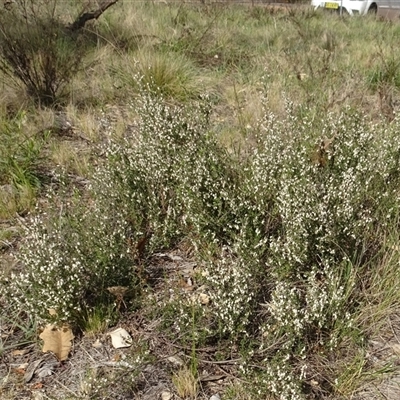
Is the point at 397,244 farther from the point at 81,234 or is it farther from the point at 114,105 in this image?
the point at 114,105

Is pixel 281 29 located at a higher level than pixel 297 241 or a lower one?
higher

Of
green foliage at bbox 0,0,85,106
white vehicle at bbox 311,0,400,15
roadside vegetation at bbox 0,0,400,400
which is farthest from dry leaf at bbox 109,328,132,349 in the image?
white vehicle at bbox 311,0,400,15

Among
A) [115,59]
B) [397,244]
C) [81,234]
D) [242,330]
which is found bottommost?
[242,330]

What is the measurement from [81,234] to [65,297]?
1.36 feet

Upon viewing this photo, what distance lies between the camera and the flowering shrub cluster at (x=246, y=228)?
1958 mm

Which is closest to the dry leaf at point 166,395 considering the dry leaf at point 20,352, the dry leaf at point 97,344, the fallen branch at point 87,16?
the dry leaf at point 97,344

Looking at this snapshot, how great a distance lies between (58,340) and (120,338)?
27cm

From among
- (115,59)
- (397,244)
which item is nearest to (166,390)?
(397,244)

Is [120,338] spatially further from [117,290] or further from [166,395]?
[166,395]

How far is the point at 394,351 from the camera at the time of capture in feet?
6.63

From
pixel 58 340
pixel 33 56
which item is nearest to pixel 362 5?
pixel 33 56

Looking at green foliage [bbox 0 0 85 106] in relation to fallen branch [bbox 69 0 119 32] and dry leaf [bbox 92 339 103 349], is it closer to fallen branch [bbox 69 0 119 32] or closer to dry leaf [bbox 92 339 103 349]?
fallen branch [bbox 69 0 119 32]

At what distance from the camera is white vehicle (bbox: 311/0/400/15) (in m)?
11.2

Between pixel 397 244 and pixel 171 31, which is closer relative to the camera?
pixel 397 244
